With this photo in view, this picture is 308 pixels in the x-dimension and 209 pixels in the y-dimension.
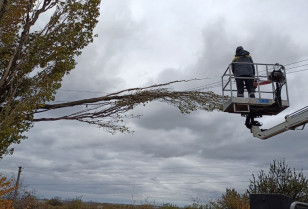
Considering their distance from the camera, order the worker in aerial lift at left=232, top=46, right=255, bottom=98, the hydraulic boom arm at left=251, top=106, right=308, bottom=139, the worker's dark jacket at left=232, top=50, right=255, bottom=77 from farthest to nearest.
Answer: the worker's dark jacket at left=232, top=50, right=255, bottom=77 < the worker in aerial lift at left=232, top=46, right=255, bottom=98 < the hydraulic boom arm at left=251, top=106, right=308, bottom=139

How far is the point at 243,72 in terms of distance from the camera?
30.5ft

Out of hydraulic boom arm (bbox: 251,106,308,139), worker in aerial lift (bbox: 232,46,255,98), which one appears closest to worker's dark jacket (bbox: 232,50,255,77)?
worker in aerial lift (bbox: 232,46,255,98)

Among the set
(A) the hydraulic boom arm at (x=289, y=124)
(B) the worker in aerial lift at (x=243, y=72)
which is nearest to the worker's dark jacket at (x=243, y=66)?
(B) the worker in aerial lift at (x=243, y=72)

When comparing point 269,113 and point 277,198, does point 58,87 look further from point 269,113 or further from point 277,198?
point 277,198

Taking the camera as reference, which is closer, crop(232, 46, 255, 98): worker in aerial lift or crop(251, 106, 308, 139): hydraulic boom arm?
crop(251, 106, 308, 139): hydraulic boom arm

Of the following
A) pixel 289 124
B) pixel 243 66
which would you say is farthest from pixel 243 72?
pixel 289 124

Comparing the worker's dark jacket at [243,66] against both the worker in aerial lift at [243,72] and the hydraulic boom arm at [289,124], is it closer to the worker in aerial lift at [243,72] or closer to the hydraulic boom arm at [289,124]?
the worker in aerial lift at [243,72]

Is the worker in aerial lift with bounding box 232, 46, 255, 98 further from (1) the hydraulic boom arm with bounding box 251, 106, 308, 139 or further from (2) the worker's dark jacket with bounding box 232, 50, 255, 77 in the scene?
(1) the hydraulic boom arm with bounding box 251, 106, 308, 139

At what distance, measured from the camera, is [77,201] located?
19.8m

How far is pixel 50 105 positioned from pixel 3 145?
234 centimetres

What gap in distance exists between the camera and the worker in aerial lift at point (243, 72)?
911 cm

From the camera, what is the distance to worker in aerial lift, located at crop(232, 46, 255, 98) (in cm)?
911

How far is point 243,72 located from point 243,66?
0.67 feet

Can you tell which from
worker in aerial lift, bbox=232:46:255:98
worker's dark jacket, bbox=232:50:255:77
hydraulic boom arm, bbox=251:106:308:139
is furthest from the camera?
worker's dark jacket, bbox=232:50:255:77
